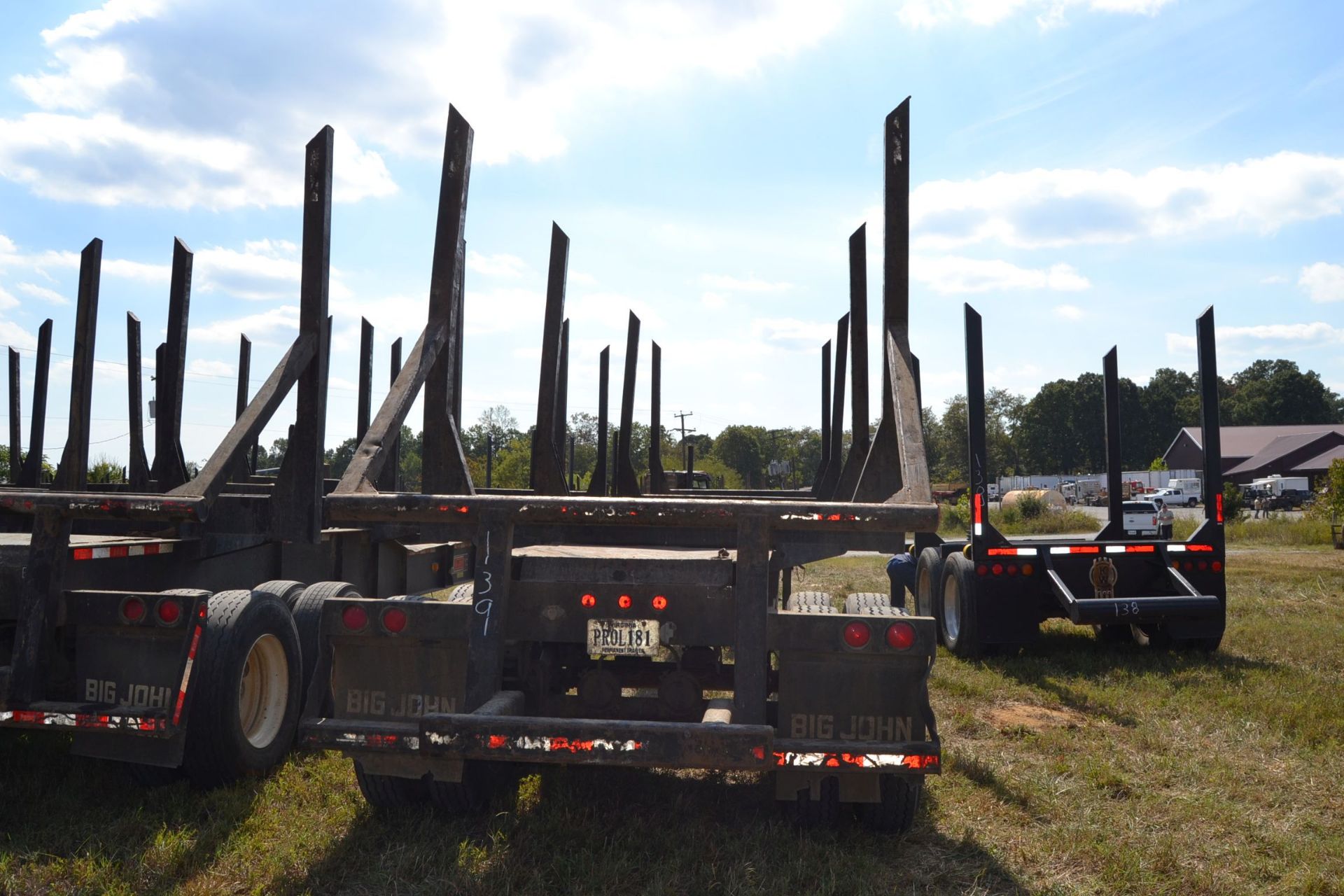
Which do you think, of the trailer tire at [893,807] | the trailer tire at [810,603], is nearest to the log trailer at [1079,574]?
the trailer tire at [810,603]

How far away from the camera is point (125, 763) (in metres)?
4.96

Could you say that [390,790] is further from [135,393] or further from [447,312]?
[135,393]

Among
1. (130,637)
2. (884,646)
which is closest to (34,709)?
(130,637)

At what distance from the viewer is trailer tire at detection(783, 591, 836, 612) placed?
14.2 feet

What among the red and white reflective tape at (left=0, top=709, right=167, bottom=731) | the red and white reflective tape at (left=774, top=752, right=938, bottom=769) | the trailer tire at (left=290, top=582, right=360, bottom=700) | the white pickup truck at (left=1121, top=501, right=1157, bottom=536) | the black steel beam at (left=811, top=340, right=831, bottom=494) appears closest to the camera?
the red and white reflective tape at (left=774, top=752, right=938, bottom=769)

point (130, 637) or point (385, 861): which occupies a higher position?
point (130, 637)

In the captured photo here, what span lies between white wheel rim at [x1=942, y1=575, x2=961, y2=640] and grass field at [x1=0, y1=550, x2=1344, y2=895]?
2.62 meters

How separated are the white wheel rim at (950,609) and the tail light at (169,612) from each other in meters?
6.43

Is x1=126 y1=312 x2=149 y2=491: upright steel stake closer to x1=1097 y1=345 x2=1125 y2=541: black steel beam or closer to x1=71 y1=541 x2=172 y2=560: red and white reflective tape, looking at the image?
x1=71 y1=541 x2=172 y2=560: red and white reflective tape

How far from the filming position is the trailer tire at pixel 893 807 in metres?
4.10

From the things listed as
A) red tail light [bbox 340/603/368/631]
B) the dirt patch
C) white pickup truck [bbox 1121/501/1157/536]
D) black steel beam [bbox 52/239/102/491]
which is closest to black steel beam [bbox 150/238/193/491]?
black steel beam [bbox 52/239/102/491]

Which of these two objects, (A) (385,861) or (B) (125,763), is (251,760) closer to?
(B) (125,763)

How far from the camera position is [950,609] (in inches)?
365

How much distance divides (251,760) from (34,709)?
98 cm
